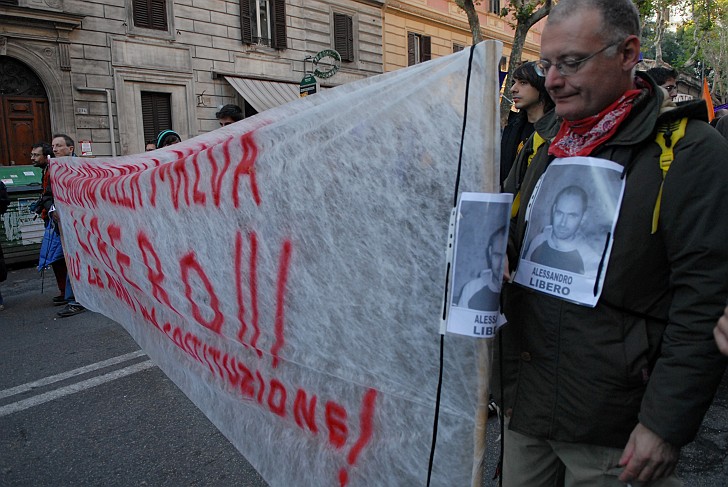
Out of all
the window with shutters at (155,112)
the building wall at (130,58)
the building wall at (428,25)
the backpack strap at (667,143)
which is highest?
the building wall at (428,25)

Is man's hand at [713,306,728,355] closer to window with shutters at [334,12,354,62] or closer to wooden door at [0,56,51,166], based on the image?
wooden door at [0,56,51,166]

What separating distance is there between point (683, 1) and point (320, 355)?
33.6m

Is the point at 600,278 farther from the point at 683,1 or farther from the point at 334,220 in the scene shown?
the point at 683,1

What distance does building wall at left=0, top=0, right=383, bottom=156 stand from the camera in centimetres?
1255

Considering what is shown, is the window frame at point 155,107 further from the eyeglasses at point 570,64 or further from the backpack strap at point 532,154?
the eyeglasses at point 570,64

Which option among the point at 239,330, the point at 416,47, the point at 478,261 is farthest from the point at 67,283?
the point at 416,47

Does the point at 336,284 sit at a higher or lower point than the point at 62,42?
lower

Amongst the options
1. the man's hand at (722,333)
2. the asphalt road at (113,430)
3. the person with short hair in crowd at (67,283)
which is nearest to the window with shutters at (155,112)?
the person with short hair in crowd at (67,283)

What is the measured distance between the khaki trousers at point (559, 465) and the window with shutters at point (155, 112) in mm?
14700

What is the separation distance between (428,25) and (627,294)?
2274 cm

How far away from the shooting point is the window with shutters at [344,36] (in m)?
18.9

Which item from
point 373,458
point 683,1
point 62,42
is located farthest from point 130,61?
point 683,1

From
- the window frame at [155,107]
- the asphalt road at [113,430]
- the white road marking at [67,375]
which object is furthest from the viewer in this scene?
the window frame at [155,107]

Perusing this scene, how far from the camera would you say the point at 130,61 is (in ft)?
45.5
